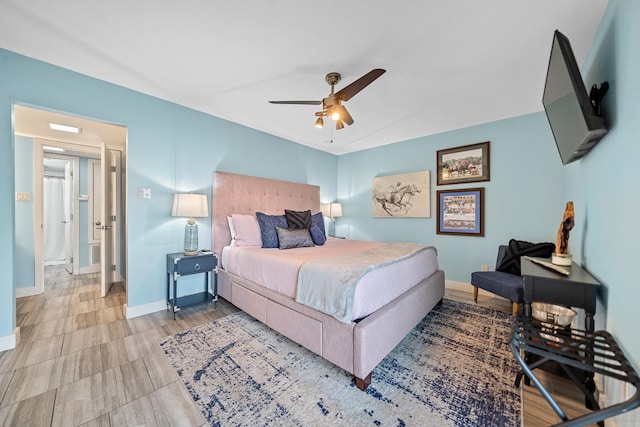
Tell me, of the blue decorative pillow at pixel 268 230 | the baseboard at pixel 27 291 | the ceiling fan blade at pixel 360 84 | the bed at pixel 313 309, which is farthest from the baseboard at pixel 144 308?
the ceiling fan blade at pixel 360 84

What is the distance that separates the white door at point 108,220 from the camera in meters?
3.18

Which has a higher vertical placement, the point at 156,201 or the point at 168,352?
the point at 156,201

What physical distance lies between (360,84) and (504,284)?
2.62 metres

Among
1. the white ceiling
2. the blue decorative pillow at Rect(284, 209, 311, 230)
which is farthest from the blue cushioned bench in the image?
the blue decorative pillow at Rect(284, 209, 311, 230)

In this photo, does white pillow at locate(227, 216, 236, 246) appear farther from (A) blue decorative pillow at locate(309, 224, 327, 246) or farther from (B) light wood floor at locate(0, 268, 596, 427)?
(A) blue decorative pillow at locate(309, 224, 327, 246)

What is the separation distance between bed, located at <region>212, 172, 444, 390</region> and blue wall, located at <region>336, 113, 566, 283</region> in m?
1.18

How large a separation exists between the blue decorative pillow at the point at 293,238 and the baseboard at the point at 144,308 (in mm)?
1611

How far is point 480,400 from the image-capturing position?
1510 millimetres

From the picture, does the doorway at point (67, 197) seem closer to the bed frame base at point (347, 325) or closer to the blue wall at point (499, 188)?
the bed frame base at point (347, 325)

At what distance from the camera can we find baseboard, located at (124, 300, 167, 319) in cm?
263

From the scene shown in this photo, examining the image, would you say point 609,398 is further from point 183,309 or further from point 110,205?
point 110,205

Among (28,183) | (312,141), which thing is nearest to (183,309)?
(28,183)

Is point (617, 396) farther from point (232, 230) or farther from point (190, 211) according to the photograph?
point (190, 211)

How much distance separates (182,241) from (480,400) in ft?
10.9
